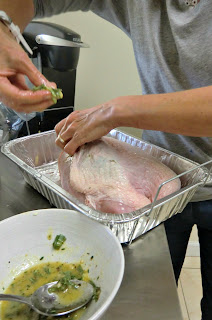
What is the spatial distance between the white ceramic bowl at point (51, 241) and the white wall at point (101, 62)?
119 centimetres

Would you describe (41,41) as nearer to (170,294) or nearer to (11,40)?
(11,40)

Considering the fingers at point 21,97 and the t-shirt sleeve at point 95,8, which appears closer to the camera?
the fingers at point 21,97

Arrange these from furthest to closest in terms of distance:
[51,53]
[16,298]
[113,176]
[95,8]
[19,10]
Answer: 1. [51,53]
2. [95,8]
3. [19,10]
4. [113,176]
5. [16,298]

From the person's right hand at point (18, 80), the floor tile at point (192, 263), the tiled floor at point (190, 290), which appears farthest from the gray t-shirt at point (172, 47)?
the floor tile at point (192, 263)

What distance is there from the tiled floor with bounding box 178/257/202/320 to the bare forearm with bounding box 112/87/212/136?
3.53ft

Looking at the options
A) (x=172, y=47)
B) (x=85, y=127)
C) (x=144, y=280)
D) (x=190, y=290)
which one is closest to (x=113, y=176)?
(x=85, y=127)

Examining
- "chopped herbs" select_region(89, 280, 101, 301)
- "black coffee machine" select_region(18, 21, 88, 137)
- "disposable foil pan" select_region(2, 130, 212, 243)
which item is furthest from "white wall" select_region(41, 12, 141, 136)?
"chopped herbs" select_region(89, 280, 101, 301)

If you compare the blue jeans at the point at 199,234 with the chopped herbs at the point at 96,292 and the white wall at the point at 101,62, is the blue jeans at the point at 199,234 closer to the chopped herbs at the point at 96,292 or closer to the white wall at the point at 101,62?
the chopped herbs at the point at 96,292

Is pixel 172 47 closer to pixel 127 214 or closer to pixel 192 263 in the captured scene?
pixel 127 214

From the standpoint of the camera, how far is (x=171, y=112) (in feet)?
2.21

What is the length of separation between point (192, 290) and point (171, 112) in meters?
1.18

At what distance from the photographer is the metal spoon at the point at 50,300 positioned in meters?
0.49

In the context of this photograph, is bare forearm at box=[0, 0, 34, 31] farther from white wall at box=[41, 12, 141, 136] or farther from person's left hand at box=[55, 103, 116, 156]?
white wall at box=[41, 12, 141, 136]

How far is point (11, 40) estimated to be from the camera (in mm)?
666
